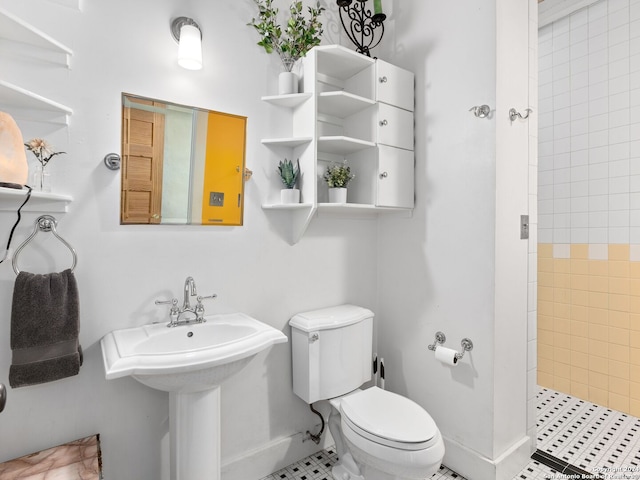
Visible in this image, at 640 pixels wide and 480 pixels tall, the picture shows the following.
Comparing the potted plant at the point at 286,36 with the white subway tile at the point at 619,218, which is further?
the white subway tile at the point at 619,218

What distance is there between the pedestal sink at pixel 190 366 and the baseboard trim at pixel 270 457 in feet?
1.04

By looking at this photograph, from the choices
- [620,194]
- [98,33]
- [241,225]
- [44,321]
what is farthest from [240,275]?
[620,194]

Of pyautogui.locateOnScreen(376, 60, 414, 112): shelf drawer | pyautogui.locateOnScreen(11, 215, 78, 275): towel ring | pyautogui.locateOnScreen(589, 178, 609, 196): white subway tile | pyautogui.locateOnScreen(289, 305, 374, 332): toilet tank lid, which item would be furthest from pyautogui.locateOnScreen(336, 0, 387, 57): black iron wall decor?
pyautogui.locateOnScreen(589, 178, 609, 196): white subway tile

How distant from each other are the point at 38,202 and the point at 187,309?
673 millimetres

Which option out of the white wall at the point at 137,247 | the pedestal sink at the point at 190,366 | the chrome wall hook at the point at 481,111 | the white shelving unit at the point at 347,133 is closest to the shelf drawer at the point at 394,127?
the white shelving unit at the point at 347,133

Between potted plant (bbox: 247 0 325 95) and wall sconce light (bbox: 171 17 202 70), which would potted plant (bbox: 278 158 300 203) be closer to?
potted plant (bbox: 247 0 325 95)

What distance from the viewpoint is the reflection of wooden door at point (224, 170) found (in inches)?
61.6

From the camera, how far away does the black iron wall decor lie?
74.7 inches

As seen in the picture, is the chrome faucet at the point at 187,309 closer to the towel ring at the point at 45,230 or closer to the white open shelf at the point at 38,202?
the towel ring at the point at 45,230

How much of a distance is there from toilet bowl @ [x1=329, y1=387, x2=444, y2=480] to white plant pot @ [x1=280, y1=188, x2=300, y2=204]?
39.7 inches

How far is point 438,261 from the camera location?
184cm

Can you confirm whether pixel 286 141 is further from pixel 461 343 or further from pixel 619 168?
pixel 619 168

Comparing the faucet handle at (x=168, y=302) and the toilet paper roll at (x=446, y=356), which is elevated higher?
the faucet handle at (x=168, y=302)

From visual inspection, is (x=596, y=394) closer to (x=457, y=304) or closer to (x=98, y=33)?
(x=457, y=304)
